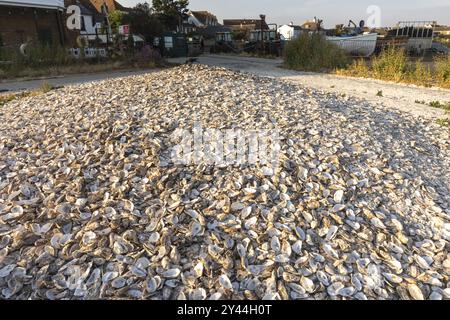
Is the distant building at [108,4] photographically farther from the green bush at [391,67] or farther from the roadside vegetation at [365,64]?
the green bush at [391,67]

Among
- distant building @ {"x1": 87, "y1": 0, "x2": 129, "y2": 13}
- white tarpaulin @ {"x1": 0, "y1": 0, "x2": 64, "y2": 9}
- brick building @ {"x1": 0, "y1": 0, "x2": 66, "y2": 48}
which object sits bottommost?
brick building @ {"x1": 0, "y1": 0, "x2": 66, "y2": 48}

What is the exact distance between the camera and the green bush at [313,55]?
46.1 ft

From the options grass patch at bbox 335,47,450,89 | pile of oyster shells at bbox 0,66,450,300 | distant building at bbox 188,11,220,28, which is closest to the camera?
pile of oyster shells at bbox 0,66,450,300

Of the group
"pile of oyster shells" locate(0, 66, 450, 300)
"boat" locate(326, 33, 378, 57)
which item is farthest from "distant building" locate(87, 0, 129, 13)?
"pile of oyster shells" locate(0, 66, 450, 300)

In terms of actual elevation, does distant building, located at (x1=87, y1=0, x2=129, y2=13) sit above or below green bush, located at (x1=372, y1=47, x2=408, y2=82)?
above

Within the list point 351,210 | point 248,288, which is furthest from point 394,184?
point 248,288

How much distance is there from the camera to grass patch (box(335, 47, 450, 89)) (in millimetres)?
9922

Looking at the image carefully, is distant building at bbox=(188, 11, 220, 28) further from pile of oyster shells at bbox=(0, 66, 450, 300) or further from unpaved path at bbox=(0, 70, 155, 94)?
pile of oyster shells at bbox=(0, 66, 450, 300)

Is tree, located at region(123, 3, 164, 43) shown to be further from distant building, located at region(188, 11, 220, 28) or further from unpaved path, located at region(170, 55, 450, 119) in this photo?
distant building, located at region(188, 11, 220, 28)

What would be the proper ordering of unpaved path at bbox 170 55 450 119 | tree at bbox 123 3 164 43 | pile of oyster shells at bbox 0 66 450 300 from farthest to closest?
tree at bbox 123 3 164 43
unpaved path at bbox 170 55 450 119
pile of oyster shells at bbox 0 66 450 300

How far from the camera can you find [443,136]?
470cm

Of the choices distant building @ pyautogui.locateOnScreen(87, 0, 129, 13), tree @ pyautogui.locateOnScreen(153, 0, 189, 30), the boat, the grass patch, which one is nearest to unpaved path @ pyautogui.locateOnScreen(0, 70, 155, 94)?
the grass patch

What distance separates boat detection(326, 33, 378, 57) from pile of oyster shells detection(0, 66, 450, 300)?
17.2m

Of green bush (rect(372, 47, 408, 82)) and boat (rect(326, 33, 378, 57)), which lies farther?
boat (rect(326, 33, 378, 57))
